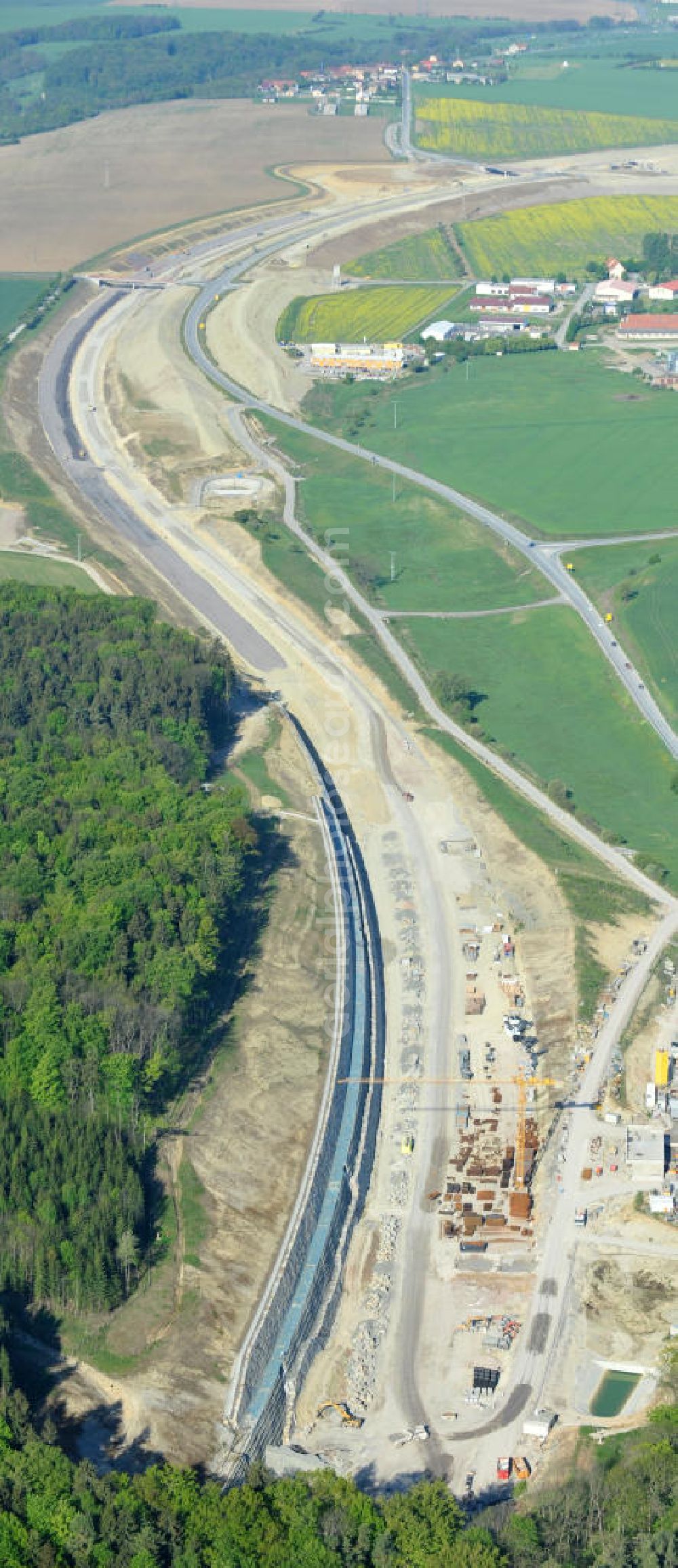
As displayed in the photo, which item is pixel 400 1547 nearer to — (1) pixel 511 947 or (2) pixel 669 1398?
(2) pixel 669 1398

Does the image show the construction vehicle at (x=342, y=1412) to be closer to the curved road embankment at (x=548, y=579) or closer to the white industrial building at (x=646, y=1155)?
the white industrial building at (x=646, y=1155)

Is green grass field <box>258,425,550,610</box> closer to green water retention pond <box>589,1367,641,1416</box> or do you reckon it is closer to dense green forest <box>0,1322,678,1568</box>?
green water retention pond <box>589,1367,641,1416</box>

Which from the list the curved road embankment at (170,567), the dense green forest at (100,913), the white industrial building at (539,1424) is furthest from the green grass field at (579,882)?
the white industrial building at (539,1424)

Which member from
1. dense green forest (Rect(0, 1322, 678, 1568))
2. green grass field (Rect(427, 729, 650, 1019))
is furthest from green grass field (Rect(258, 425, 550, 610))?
dense green forest (Rect(0, 1322, 678, 1568))

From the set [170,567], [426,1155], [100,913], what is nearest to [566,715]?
[170,567]

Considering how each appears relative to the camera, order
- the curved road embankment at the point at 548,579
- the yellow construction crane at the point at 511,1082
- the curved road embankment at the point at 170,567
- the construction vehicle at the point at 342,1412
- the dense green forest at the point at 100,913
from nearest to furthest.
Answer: the construction vehicle at the point at 342,1412 → the dense green forest at the point at 100,913 → the yellow construction crane at the point at 511,1082 → the curved road embankment at the point at 548,579 → the curved road embankment at the point at 170,567
